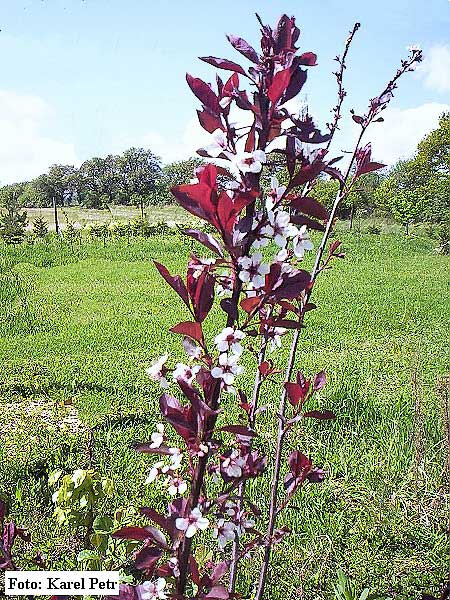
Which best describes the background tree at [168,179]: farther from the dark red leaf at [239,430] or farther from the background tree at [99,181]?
the dark red leaf at [239,430]

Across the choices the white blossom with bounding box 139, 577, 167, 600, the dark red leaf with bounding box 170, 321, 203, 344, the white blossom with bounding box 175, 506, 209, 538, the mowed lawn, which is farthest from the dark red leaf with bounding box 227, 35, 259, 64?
A: the mowed lawn

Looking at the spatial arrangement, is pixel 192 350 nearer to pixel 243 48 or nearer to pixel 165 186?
pixel 243 48

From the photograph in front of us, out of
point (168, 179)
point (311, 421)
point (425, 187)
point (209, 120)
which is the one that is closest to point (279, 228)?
point (209, 120)

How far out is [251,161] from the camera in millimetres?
794

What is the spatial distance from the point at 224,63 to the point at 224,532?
0.62 metres

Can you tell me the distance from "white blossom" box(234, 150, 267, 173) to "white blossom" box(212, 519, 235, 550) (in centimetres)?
48

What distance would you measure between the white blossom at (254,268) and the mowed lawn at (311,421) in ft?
2.35

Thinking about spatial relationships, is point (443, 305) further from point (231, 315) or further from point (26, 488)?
point (231, 315)

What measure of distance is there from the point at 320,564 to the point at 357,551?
5.4 inches

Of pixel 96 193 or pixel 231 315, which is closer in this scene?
pixel 231 315

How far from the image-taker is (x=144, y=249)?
1093cm

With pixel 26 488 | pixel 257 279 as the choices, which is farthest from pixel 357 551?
pixel 257 279

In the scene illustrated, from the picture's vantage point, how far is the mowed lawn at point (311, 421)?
6.99ft

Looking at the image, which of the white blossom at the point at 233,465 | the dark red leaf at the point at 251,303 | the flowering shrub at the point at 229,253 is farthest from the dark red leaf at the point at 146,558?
the dark red leaf at the point at 251,303
